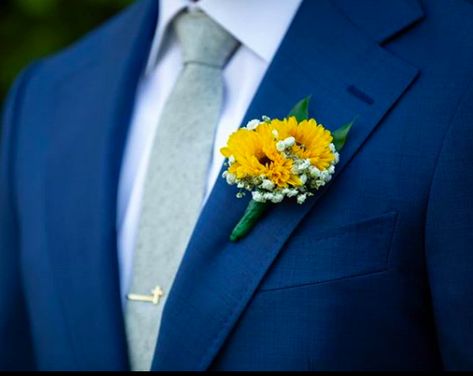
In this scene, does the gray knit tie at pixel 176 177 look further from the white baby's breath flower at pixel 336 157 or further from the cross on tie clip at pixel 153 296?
the white baby's breath flower at pixel 336 157

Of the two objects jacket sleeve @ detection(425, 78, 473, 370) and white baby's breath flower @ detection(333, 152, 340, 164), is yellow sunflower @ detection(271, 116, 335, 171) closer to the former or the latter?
white baby's breath flower @ detection(333, 152, 340, 164)

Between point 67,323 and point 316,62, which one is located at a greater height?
point 316,62

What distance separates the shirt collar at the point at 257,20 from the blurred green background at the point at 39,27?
1138 millimetres

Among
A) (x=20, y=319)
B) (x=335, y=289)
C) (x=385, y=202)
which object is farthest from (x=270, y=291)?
(x=20, y=319)

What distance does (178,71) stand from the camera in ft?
5.62

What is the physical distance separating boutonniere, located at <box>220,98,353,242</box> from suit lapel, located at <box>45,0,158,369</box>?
369 mm

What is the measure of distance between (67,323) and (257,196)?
22.7 inches

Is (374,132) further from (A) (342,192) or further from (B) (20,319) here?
(B) (20,319)

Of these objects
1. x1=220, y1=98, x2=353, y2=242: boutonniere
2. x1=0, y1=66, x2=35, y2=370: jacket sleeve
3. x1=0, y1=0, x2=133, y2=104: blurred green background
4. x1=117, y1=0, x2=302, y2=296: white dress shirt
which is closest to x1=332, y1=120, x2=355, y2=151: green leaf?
x1=220, y1=98, x2=353, y2=242: boutonniere

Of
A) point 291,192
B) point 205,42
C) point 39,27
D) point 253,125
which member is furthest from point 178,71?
point 39,27

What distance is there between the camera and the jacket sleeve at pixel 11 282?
1934 millimetres

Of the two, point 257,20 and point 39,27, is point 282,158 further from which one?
point 39,27

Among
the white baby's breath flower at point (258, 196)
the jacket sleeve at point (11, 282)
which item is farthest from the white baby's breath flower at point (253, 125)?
the jacket sleeve at point (11, 282)

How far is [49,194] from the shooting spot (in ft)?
5.89
